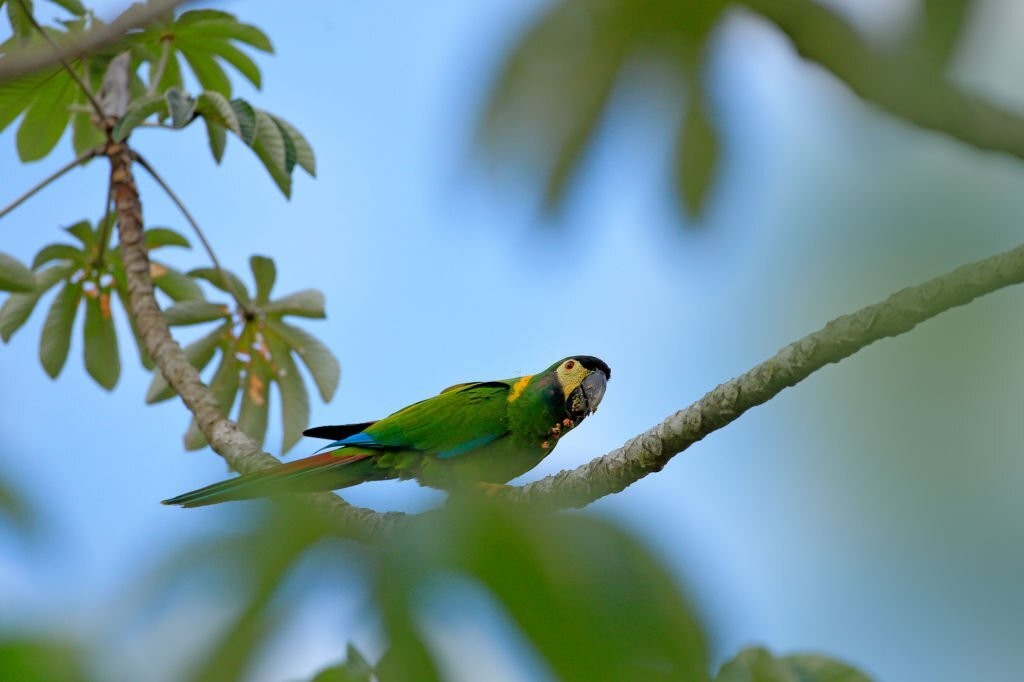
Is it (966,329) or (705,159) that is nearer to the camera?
(966,329)

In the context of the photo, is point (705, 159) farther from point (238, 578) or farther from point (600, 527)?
point (238, 578)

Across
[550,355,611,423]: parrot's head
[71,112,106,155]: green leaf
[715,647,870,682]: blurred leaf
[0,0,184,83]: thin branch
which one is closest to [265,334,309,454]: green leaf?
[550,355,611,423]: parrot's head

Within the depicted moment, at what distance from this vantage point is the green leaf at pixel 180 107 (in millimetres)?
3707

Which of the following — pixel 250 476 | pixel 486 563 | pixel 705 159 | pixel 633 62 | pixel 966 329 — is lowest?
pixel 250 476

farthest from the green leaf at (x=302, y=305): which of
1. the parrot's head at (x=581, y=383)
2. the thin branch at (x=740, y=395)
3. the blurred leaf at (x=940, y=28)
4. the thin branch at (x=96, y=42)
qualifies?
the blurred leaf at (x=940, y=28)

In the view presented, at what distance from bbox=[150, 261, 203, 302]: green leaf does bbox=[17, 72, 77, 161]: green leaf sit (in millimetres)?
772

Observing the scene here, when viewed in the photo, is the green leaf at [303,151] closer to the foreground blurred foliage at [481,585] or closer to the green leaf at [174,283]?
the green leaf at [174,283]

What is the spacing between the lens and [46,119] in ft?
15.6

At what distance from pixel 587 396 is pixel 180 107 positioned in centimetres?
195

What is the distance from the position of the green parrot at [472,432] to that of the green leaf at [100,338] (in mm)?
1526

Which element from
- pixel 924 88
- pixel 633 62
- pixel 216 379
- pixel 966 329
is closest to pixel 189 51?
pixel 216 379

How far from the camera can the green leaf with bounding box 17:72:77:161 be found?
4.64 m

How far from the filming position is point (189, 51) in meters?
4.71

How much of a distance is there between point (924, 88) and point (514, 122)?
16.6 inches
